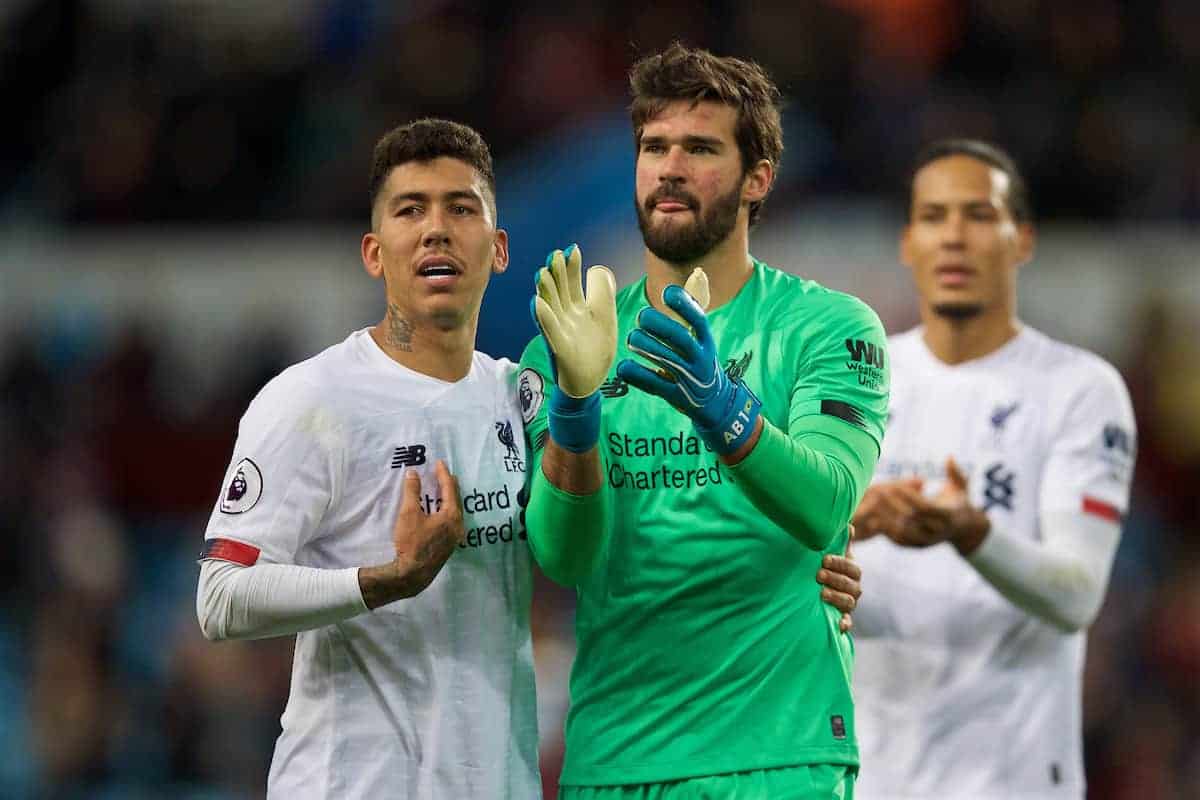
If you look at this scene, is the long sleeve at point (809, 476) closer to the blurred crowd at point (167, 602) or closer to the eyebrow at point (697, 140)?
the eyebrow at point (697, 140)

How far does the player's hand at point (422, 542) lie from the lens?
5.06 meters

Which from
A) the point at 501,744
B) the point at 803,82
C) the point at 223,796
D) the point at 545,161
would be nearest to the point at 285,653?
the point at 223,796

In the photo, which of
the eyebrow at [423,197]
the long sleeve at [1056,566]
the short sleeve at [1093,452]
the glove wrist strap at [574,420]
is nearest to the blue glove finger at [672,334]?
the glove wrist strap at [574,420]

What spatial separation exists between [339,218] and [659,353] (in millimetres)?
9469

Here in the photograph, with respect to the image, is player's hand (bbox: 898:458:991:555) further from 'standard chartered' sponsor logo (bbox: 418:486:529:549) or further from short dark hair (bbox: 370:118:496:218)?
short dark hair (bbox: 370:118:496:218)

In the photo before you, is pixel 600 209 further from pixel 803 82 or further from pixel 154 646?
pixel 154 646

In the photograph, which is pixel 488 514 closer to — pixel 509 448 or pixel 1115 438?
pixel 509 448

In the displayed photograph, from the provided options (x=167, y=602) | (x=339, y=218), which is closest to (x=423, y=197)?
(x=167, y=602)

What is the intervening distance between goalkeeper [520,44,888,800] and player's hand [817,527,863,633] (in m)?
0.03

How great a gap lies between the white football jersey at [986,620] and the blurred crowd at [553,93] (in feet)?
20.1

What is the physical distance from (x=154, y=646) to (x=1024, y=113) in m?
6.68

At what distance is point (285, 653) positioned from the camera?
1200 cm

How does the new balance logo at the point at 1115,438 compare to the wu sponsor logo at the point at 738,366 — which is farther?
the new balance logo at the point at 1115,438

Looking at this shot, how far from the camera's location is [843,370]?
17.5 feet
